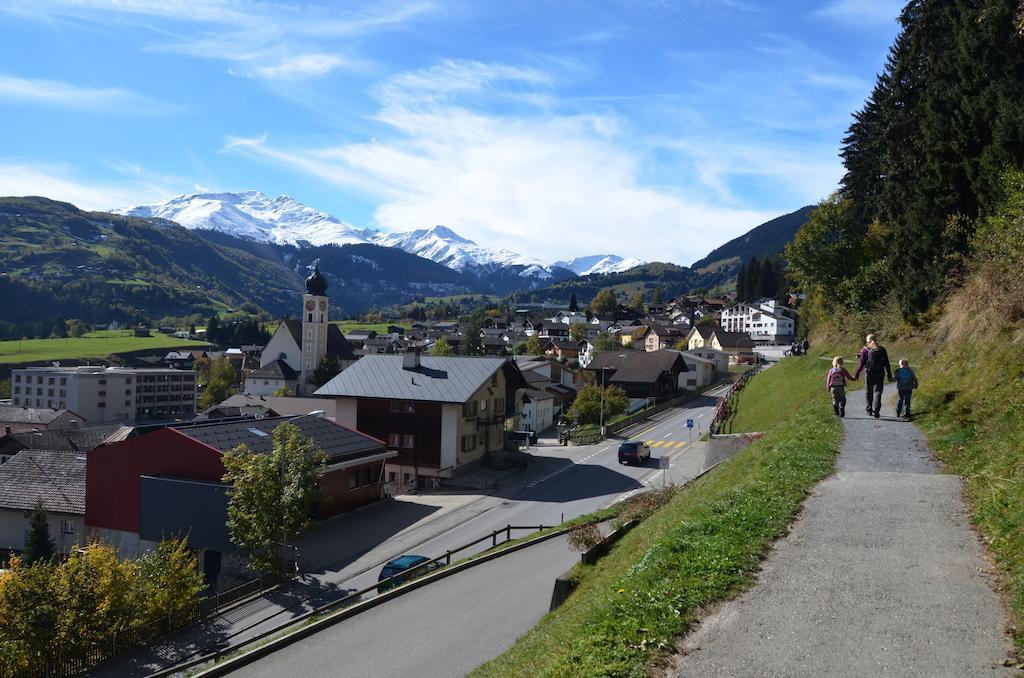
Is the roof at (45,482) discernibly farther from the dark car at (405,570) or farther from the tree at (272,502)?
the dark car at (405,570)

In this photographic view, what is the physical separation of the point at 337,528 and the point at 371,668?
1874 centimetres

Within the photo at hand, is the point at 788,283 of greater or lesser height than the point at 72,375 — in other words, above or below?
above

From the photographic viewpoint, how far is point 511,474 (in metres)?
43.4

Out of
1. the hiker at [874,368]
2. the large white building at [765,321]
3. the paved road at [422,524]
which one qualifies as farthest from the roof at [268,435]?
the large white building at [765,321]

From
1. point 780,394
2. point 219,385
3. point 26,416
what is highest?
point 780,394

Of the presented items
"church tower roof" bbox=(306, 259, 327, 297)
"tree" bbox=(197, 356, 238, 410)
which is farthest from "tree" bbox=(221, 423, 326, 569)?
"tree" bbox=(197, 356, 238, 410)

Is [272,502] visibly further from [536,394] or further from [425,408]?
[536,394]

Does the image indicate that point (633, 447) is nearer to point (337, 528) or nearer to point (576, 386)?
point (337, 528)

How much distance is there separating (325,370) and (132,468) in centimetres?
7526

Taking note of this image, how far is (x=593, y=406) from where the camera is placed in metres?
62.7

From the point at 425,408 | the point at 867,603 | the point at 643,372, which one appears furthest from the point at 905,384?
the point at 643,372

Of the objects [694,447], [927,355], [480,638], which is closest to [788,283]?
[694,447]

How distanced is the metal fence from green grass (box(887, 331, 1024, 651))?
1971 centimetres

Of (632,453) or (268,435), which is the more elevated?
(268,435)
